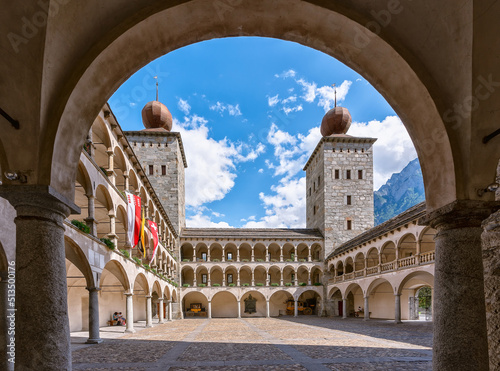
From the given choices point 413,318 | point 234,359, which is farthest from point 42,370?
point 413,318

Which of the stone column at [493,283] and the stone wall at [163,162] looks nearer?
the stone column at [493,283]

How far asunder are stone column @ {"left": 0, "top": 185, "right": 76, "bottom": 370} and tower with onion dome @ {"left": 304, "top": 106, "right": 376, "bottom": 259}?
1586 inches

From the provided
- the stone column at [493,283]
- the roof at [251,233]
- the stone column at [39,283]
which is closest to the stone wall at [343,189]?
the roof at [251,233]

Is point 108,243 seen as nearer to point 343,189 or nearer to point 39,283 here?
point 39,283

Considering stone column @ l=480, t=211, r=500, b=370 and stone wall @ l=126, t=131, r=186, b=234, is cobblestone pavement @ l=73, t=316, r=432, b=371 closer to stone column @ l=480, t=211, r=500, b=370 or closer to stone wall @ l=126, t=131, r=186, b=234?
stone column @ l=480, t=211, r=500, b=370

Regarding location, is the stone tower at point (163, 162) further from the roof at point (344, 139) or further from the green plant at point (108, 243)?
the green plant at point (108, 243)

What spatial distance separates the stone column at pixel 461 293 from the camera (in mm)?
3869

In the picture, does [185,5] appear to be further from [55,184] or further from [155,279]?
[155,279]

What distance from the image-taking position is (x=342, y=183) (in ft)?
143

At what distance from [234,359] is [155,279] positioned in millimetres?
17454

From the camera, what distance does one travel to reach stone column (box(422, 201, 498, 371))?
387 cm

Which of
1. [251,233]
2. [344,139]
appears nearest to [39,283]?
[251,233]

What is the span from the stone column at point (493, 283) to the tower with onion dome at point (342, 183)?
124 ft

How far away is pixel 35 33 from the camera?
3775 mm
